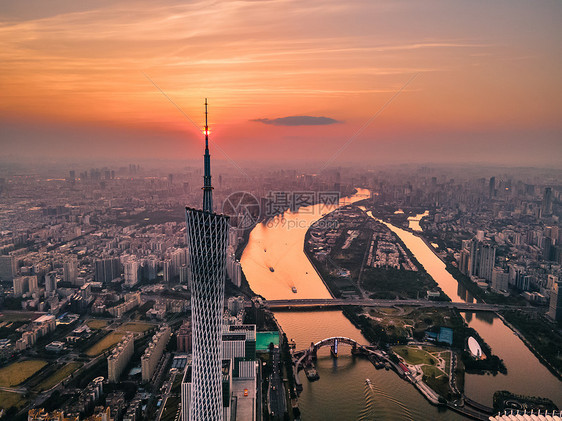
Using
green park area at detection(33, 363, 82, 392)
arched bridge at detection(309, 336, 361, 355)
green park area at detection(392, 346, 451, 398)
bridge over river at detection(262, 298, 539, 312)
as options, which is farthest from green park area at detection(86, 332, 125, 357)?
green park area at detection(392, 346, 451, 398)

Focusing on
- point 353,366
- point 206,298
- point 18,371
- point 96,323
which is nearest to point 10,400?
point 18,371

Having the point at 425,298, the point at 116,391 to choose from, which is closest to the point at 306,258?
the point at 425,298

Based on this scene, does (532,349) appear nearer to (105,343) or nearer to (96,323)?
(105,343)

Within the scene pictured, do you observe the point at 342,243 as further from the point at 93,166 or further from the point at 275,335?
the point at 93,166

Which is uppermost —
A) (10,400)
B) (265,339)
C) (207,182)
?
(207,182)

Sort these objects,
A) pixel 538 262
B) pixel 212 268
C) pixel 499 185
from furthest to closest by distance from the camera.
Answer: pixel 499 185, pixel 538 262, pixel 212 268

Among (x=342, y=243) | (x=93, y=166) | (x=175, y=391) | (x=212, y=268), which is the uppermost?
(x=93, y=166)

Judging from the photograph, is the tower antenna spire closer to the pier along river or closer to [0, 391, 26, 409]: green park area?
the pier along river
